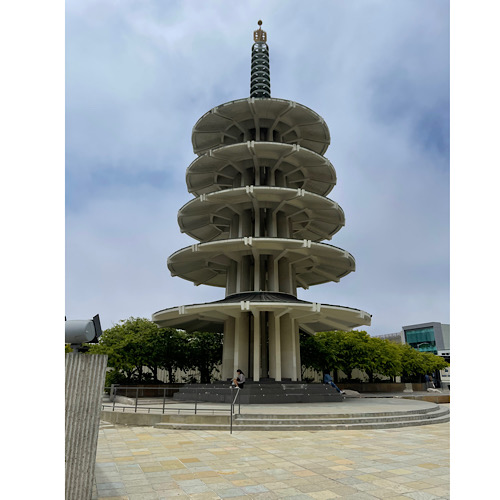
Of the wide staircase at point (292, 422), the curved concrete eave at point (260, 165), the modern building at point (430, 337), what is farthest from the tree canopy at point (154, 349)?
the modern building at point (430, 337)

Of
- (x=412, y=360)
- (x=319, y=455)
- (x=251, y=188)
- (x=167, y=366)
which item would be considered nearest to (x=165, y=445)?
(x=319, y=455)

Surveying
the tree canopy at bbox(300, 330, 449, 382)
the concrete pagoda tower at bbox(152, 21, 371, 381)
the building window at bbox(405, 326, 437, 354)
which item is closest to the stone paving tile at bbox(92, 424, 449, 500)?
the concrete pagoda tower at bbox(152, 21, 371, 381)

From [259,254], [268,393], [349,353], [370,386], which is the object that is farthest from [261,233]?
[370,386]

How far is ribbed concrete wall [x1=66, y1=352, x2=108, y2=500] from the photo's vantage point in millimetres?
5676

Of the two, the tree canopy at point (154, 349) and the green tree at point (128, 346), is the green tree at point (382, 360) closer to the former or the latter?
the tree canopy at point (154, 349)

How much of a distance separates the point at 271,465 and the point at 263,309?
625 inches

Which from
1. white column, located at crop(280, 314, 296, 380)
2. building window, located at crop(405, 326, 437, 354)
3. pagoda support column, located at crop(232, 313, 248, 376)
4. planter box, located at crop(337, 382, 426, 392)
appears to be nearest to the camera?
pagoda support column, located at crop(232, 313, 248, 376)

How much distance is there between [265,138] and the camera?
33.5 meters

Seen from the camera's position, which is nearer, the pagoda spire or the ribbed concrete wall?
the ribbed concrete wall

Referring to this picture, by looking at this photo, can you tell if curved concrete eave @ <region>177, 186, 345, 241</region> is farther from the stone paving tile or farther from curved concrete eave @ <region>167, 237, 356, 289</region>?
the stone paving tile

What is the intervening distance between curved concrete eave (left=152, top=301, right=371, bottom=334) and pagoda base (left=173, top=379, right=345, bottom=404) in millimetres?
4416

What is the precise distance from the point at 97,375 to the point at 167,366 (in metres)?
31.7

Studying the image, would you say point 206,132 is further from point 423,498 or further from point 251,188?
point 423,498

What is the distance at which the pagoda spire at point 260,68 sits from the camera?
1519 inches
